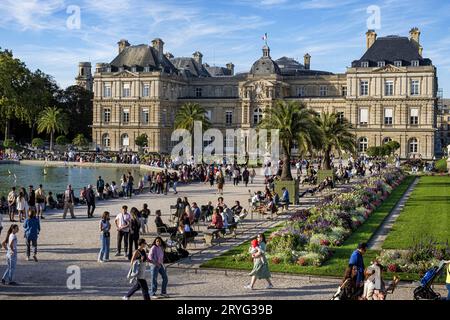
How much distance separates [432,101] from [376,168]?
2815cm

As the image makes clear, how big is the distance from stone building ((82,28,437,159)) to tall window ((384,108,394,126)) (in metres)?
0.13

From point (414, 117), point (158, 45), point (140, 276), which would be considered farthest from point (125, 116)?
point (140, 276)

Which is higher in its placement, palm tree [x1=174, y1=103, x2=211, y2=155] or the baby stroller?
palm tree [x1=174, y1=103, x2=211, y2=155]

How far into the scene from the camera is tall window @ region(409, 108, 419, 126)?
82.8 meters

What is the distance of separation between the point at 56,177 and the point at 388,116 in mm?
46787

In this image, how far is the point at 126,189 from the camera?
123 feet

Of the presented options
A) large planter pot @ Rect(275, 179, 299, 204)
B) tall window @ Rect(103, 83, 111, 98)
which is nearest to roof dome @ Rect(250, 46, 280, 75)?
tall window @ Rect(103, 83, 111, 98)

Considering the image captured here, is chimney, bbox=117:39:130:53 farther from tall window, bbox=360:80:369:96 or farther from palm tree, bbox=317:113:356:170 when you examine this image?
palm tree, bbox=317:113:356:170

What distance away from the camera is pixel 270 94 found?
8975 cm

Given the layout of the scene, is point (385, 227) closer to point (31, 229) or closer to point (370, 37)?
point (31, 229)

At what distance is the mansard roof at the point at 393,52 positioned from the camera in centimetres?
8312

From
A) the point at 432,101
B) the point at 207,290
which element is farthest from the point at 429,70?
the point at 207,290

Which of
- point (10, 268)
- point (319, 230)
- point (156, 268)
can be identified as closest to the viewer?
point (156, 268)
